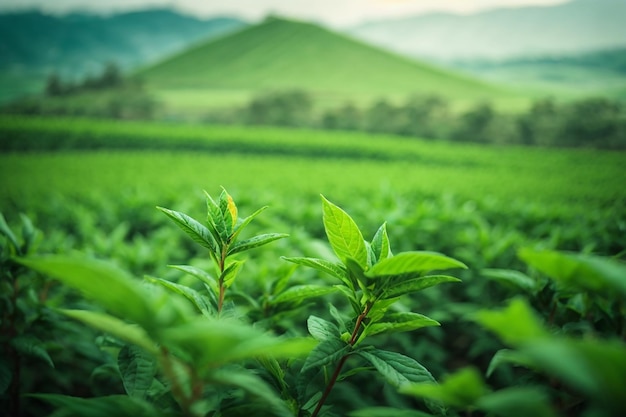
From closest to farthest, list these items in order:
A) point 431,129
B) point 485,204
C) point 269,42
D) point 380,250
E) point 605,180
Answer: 1. point 380,250
2. point 485,204
3. point 605,180
4. point 431,129
5. point 269,42

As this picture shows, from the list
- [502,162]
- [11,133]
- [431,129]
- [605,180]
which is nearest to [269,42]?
[431,129]

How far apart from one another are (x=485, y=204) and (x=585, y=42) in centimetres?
400

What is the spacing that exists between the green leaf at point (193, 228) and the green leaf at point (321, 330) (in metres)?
0.26

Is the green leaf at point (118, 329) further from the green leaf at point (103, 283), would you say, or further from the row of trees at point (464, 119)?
the row of trees at point (464, 119)

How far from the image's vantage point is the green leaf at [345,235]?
723 mm

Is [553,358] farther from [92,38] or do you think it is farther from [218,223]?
[92,38]

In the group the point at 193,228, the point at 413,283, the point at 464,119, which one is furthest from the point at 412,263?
the point at 464,119

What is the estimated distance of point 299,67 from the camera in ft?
194

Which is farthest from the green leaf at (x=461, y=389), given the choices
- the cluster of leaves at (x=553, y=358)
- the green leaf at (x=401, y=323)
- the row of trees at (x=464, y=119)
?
the row of trees at (x=464, y=119)

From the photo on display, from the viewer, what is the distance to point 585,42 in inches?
232

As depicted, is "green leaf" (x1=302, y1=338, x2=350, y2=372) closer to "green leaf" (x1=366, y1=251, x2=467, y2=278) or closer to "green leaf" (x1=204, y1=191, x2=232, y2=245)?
"green leaf" (x1=366, y1=251, x2=467, y2=278)

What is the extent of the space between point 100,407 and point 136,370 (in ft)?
0.74

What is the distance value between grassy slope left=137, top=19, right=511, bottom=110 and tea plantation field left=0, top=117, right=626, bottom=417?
1849 inches

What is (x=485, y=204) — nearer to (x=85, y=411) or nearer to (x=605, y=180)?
(x=605, y=180)
